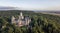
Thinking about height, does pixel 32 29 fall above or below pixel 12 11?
below

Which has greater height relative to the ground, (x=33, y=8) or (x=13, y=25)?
(x=33, y=8)

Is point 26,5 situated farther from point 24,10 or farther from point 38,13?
point 38,13

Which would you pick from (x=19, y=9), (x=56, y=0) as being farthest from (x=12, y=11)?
(x=56, y=0)

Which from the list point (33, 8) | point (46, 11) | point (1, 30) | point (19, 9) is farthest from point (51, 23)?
point (1, 30)

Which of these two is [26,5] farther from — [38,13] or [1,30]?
[1,30]

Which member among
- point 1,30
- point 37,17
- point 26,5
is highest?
point 26,5
